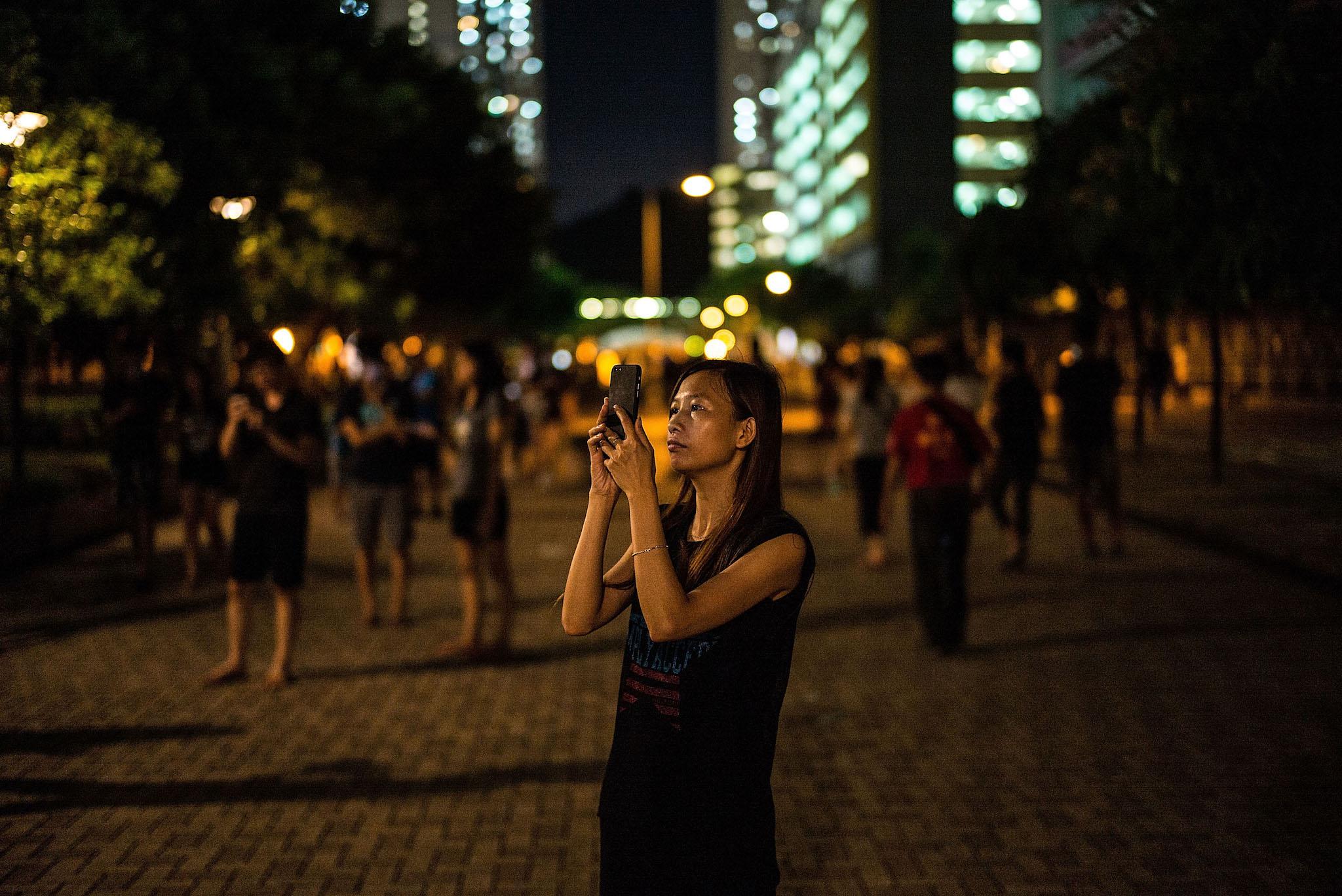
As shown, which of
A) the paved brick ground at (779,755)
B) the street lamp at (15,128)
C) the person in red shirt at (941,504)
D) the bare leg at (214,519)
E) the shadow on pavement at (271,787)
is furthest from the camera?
the bare leg at (214,519)

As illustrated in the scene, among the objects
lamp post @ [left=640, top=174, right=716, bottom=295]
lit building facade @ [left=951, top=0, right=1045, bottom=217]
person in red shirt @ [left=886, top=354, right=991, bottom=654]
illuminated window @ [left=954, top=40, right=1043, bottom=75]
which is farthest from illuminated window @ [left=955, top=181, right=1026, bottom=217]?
illuminated window @ [left=954, top=40, right=1043, bottom=75]

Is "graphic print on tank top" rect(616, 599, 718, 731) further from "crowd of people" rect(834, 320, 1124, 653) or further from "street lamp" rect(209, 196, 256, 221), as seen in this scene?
"street lamp" rect(209, 196, 256, 221)

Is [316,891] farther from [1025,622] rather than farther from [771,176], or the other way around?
[771,176]

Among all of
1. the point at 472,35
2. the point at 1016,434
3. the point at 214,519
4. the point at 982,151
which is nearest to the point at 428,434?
the point at 214,519

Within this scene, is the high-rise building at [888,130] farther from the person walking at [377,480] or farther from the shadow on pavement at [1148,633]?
the person walking at [377,480]

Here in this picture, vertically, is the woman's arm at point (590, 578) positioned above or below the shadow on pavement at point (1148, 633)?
above

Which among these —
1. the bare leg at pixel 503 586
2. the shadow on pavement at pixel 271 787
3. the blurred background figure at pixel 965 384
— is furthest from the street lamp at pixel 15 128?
the blurred background figure at pixel 965 384

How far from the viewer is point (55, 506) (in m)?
13.0

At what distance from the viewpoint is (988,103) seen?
107375 mm

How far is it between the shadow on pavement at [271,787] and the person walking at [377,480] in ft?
11.5

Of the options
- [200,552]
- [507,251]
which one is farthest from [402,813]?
[507,251]

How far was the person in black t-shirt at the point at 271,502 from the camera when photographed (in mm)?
7500

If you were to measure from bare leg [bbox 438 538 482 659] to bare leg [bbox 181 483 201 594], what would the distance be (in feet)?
10.2

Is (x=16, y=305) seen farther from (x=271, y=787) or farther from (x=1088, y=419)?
(x=1088, y=419)
